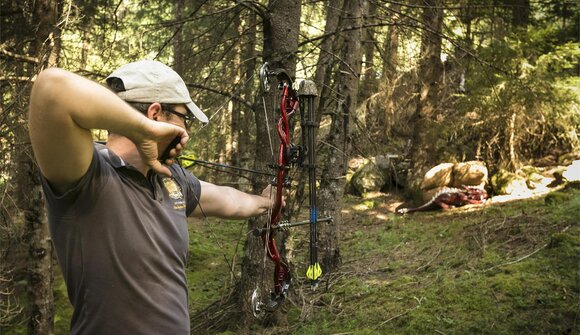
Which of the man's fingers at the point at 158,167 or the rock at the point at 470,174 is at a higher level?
the man's fingers at the point at 158,167

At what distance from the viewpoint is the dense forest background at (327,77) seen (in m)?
4.93

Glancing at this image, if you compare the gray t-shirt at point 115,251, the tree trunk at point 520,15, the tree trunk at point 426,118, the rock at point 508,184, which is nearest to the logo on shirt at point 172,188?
Result: the gray t-shirt at point 115,251

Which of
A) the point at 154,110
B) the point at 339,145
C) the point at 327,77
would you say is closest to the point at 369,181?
the point at 339,145

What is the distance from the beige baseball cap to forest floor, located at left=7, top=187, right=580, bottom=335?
114 centimetres

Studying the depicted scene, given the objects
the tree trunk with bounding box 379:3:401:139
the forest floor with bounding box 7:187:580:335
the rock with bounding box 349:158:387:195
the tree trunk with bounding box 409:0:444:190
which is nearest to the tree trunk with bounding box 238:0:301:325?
the forest floor with bounding box 7:187:580:335

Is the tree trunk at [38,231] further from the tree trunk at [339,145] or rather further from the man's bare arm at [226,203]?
the man's bare arm at [226,203]

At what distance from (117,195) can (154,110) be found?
350 millimetres

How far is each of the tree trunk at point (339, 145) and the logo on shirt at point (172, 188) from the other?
431cm

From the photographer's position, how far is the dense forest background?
4.93 metres

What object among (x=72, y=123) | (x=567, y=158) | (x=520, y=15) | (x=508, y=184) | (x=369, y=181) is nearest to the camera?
(x=72, y=123)

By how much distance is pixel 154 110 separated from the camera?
1.99 meters

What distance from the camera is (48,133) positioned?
1.51 metres

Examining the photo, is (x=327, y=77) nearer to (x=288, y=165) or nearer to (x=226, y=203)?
(x=288, y=165)

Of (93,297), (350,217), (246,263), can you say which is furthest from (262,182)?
(350,217)
